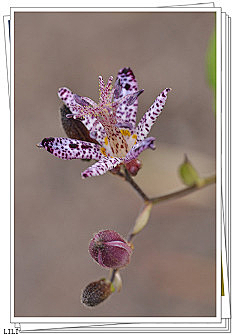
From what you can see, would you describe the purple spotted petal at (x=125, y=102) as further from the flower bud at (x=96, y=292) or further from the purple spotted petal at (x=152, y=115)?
the flower bud at (x=96, y=292)

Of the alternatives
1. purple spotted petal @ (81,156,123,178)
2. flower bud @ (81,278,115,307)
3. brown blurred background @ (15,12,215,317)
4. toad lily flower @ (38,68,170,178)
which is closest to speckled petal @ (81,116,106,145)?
toad lily flower @ (38,68,170,178)

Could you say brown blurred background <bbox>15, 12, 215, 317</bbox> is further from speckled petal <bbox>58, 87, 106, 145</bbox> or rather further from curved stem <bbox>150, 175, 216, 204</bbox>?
speckled petal <bbox>58, 87, 106, 145</bbox>

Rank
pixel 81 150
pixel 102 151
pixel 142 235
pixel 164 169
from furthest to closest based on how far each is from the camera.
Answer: pixel 142 235, pixel 164 169, pixel 102 151, pixel 81 150

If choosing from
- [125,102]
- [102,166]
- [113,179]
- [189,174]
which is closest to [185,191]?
[189,174]
